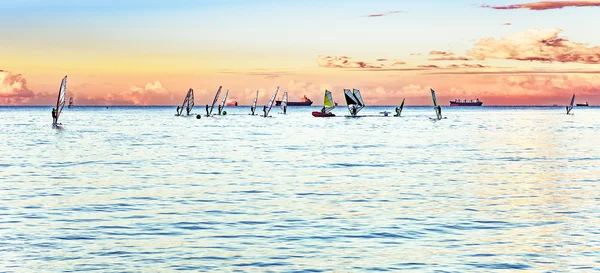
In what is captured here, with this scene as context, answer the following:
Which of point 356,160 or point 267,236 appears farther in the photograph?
point 356,160

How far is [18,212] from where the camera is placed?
2827 cm

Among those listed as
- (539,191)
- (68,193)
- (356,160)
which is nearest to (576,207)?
(539,191)

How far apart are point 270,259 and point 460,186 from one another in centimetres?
1895

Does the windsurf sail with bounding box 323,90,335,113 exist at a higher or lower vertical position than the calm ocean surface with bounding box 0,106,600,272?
higher

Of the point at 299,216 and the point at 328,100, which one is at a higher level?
the point at 328,100

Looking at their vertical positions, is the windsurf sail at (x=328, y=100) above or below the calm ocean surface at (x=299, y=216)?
above

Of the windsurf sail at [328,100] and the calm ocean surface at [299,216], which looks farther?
the windsurf sail at [328,100]

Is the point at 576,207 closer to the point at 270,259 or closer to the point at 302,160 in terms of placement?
the point at 270,259

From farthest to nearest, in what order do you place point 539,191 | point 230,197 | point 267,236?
point 539,191 < point 230,197 < point 267,236

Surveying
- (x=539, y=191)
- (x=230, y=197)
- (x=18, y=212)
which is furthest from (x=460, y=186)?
(x=18, y=212)

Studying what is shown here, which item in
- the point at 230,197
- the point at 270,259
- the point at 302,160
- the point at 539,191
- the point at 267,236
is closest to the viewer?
the point at 270,259

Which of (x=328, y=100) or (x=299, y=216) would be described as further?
(x=328, y=100)

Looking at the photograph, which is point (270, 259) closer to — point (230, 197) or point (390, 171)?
point (230, 197)

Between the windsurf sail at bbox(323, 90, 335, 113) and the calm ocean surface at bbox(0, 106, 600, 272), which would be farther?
the windsurf sail at bbox(323, 90, 335, 113)
